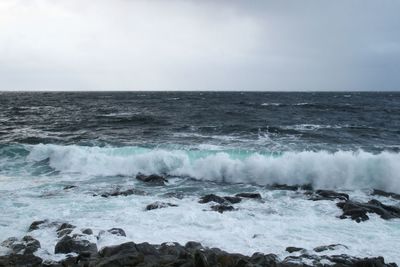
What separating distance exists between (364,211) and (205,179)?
770 cm

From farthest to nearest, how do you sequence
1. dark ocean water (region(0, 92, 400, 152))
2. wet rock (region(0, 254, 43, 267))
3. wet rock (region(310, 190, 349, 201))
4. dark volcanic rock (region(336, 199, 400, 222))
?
dark ocean water (region(0, 92, 400, 152)), wet rock (region(310, 190, 349, 201)), dark volcanic rock (region(336, 199, 400, 222)), wet rock (region(0, 254, 43, 267))

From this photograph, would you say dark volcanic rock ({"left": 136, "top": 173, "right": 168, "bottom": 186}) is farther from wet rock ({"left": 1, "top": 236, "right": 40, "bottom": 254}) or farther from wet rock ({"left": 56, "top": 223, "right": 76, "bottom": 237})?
wet rock ({"left": 1, "top": 236, "right": 40, "bottom": 254})

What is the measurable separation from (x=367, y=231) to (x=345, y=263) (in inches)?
109

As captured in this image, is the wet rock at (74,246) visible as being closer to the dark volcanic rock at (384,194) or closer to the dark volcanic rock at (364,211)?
the dark volcanic rock at (364,211)

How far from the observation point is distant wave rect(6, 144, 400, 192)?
16.9 m

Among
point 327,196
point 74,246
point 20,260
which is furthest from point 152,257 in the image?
point 327,196

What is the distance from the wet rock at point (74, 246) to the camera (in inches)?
345

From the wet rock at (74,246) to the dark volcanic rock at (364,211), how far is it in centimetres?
721

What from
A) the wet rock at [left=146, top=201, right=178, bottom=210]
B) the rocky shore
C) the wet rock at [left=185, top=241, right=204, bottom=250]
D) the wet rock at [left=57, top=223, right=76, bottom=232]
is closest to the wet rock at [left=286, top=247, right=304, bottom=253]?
the rocky shore

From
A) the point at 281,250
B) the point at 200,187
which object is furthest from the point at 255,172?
the point at 281,250

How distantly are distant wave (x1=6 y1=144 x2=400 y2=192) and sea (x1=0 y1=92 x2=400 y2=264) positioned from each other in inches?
1.9

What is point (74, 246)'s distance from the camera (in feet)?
29.0

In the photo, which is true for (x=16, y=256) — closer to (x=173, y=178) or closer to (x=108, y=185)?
(x=108, y=185)

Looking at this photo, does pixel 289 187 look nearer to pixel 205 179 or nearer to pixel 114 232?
pixel 205 179
